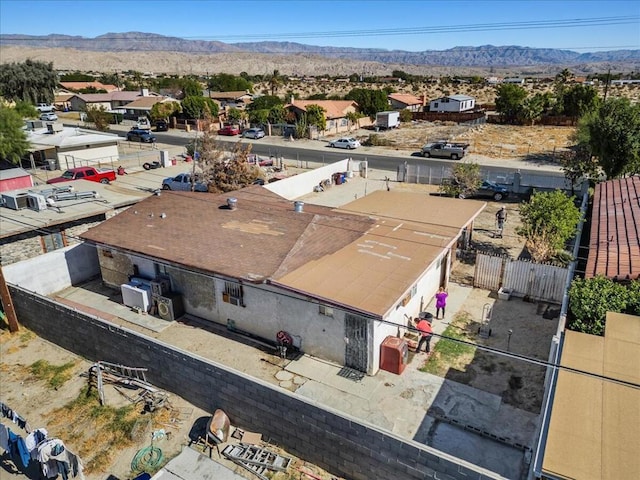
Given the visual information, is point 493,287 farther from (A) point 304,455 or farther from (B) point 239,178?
(B) point 239,178

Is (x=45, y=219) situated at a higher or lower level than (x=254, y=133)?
higher

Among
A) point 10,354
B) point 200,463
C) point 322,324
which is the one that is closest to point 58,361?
point 10,354

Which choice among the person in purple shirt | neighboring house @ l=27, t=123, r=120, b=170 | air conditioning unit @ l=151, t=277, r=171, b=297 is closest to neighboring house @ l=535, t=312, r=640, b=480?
the person in purple shirt

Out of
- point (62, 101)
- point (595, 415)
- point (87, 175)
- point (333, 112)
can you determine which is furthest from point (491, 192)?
point (62, 101)

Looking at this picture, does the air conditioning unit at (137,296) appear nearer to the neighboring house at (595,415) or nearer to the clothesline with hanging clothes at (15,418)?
the clothesline with hanging clothes at (15,418)

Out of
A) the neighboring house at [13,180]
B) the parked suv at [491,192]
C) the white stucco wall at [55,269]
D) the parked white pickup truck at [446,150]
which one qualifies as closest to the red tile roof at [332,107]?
the parked white pickup truck at [446,150]

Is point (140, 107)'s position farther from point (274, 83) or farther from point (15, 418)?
point (15, 418)

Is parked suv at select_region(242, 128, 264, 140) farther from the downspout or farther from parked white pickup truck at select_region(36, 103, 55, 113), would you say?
the downspout
